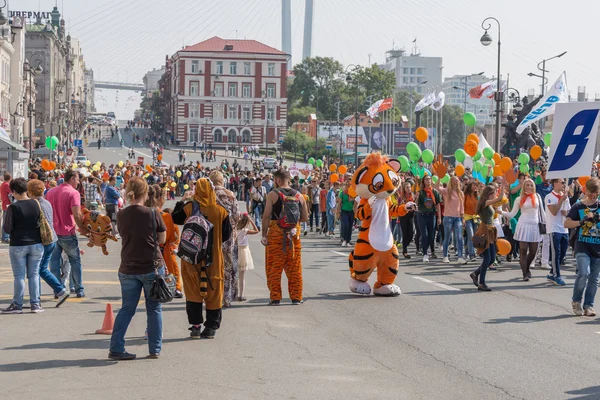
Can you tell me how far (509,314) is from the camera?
11.8 meters

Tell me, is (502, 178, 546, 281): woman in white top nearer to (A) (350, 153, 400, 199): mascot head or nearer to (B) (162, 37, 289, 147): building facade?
(A) (350, 153, 400, 199): mascot head

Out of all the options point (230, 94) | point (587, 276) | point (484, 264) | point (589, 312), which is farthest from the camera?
point (230, 94)

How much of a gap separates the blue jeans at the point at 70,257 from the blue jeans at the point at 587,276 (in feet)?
21.0

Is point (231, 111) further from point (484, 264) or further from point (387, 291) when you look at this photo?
point (387, 291)

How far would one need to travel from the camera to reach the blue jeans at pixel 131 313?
8656 millimetres

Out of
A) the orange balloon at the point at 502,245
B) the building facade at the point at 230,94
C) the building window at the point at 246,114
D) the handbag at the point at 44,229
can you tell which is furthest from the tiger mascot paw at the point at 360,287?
the building window at the point at 246,114

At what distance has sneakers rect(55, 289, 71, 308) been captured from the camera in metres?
12.1

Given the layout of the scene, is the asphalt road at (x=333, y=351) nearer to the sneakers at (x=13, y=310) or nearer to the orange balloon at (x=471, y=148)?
the sneakers at (x=13, y=310)

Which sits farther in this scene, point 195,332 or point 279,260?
point 279,260

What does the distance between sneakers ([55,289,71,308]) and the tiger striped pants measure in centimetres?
261

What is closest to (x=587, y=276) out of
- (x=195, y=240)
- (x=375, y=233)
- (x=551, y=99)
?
(x=375, y=233)

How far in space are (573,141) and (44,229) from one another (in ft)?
24.6

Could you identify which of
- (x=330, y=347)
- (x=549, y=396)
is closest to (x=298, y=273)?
(x=330, y=347)

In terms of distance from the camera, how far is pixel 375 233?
43.3 feet
